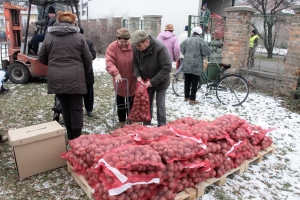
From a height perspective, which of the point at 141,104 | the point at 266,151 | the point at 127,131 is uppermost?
the point at 141,104

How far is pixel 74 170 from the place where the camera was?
2939 millimetres

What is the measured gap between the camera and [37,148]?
3.00 m

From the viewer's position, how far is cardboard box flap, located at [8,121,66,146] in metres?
2.86

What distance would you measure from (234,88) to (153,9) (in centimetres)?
1226

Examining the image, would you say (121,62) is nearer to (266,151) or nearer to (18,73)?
(266,151)

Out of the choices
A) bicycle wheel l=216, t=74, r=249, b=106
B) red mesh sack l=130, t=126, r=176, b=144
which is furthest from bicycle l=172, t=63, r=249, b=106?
red mesh sack l=130, t=126, r=176, b=144

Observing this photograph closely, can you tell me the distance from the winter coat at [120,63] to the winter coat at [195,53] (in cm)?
193

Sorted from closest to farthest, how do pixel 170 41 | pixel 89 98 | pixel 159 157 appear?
pixel 159 157
pixel 89 98
pixel 170 41

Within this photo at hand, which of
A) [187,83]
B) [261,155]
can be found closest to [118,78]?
[261,155]

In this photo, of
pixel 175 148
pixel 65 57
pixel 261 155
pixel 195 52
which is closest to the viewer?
pixel 175 148

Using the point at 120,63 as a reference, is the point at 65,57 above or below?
above

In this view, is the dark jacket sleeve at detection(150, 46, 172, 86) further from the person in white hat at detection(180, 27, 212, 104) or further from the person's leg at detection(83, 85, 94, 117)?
the person in white hat at detection(180, 27, 212, 104)

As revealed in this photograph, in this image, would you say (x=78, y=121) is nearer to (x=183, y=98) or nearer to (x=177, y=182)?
(x=177, y=182)

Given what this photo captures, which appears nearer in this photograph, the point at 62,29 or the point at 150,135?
the point at 150,135
